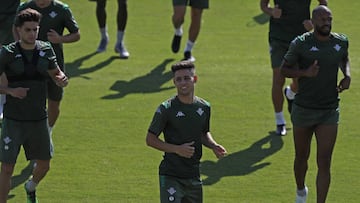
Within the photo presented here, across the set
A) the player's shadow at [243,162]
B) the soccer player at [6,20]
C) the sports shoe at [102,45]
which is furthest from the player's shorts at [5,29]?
the player's shadow at [243,162]

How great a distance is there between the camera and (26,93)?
10.8 m

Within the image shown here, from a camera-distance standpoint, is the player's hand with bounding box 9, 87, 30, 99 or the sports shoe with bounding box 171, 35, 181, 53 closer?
the player's hand with bounding box 9, 87, 30, 99

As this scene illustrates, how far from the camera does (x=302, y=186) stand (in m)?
11.6

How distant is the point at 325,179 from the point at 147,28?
8475 millimetres

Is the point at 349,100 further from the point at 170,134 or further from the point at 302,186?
the point at 170,134

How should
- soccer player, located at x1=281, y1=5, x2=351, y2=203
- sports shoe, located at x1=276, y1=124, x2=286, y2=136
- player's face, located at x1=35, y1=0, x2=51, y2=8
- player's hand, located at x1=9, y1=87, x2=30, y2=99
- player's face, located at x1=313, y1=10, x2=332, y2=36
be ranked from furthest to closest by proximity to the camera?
sports shoe, located at x1=276, y1=124, x2=286, y2=136
player's face, located at x1=35, y1=0, x2=51, y2=8
soccer player, located at x1=281, y1=5, x2=351, y2=203
player's face, located at x1=313, y1=10, x2=332, y2=36
player's hand, located at x1=9, y1=87, x2=30, y2=99

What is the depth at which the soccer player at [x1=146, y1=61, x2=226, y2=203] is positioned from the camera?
388 inches

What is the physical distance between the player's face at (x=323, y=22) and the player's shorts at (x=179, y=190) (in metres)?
2.21

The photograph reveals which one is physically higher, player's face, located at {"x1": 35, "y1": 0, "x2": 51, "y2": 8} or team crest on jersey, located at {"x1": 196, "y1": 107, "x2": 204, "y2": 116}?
player's face, located at {"x1": 35, "y1": 0, "x2": 51, "y2": 8}

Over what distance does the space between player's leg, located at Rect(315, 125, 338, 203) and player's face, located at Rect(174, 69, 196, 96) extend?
6.43 ft

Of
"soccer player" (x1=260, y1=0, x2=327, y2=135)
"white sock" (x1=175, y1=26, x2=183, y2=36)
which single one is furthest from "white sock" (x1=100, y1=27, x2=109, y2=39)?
"soccer player" (x1=260, y1=0, x2=327, y2=135)

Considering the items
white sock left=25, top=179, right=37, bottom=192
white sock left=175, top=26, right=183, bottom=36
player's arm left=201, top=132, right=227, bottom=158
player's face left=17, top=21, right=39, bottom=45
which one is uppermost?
player's face left=17, top=21, right=39, bottom=45

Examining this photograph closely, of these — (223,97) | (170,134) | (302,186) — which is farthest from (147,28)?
(170,134)

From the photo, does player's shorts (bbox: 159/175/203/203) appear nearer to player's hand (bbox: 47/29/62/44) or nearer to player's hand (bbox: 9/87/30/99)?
player's hand (bbox: 9/87/30/99)
